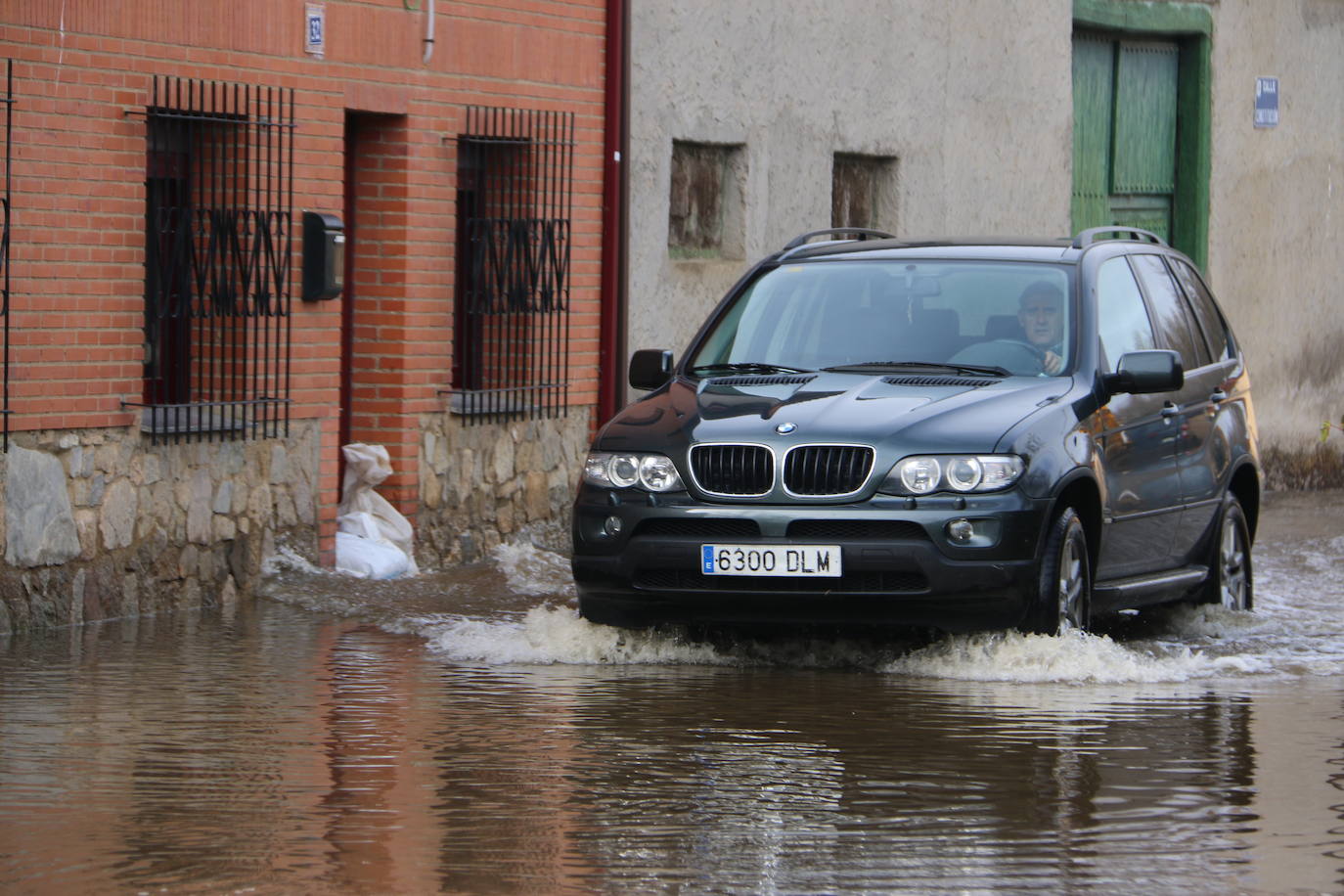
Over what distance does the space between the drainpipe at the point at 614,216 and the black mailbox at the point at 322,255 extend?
2.71m

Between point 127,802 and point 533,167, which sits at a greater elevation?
point 533,167

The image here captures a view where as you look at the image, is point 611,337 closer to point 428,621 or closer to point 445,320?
point 445,320

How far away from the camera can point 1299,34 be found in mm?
22031

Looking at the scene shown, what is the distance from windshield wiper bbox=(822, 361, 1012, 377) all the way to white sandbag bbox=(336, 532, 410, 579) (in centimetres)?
343

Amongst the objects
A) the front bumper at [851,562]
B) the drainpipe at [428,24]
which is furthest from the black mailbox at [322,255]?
the front bumper at [851,562]

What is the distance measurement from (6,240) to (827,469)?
11.7 ft

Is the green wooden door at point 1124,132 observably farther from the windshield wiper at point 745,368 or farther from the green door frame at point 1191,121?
the windshield wiper at point 745,368

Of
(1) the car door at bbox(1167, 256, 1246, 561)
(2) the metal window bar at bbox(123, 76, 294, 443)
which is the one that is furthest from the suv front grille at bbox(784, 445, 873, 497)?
(2) the metal window bar at bbox(123, 76, 294, 443)

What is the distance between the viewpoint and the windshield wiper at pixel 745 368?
1004 centimetres

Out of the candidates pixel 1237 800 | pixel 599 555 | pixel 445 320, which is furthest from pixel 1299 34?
pixel 1237 800

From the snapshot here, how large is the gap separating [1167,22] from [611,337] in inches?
297

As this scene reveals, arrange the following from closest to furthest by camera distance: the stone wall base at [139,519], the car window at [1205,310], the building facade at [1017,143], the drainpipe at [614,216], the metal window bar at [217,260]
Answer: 1. the stone wall base at [139,519]
2. the metal window bar at [217,260]
3. the car window at [1205,310]
4. the drainpipe at [614,216]
5. the building facade at [1017,143]

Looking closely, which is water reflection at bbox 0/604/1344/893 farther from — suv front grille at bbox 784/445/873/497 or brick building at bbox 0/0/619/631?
brick building at bbox 0/0/619/631

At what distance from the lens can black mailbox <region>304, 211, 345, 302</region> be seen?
12.2 meters
